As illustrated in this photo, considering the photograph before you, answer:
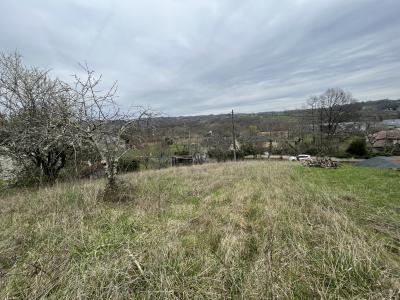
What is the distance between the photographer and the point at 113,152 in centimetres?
547

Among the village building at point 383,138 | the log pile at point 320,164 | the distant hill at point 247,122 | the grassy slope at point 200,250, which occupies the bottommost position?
the village building at point 383,138

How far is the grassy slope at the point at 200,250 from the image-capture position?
204 centimetres

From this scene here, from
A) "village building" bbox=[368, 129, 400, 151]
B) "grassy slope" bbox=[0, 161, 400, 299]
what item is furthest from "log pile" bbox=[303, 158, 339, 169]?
"village building" bbox=[368, 129, 400, 151]

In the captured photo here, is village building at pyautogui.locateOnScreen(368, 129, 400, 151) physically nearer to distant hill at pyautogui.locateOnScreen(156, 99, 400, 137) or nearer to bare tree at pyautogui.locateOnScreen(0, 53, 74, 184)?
distant hill at pyautogui.locateOnScreen(156, 99, 400, 137)

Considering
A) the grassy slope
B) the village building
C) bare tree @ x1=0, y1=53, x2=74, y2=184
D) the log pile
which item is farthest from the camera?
the village building

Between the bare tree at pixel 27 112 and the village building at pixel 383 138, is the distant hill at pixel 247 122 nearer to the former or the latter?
the village building at pixel 383 138

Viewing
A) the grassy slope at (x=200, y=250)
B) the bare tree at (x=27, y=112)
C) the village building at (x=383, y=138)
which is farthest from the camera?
the village building at (x=383, y=138)

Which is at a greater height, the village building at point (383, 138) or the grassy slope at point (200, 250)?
the grassy slope at point (200, 250)

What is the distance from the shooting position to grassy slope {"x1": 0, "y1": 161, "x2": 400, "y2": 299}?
2.04m

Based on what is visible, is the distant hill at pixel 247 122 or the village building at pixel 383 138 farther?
the village building at pixel 383 138

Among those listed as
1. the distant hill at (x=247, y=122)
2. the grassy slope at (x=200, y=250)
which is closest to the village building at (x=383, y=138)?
the distant hill at (x=247, y=122)

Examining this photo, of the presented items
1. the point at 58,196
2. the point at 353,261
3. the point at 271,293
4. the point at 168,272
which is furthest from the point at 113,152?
the point at 353,261

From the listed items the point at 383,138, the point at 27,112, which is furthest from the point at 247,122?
the point at 27,112

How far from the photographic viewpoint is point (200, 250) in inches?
106
